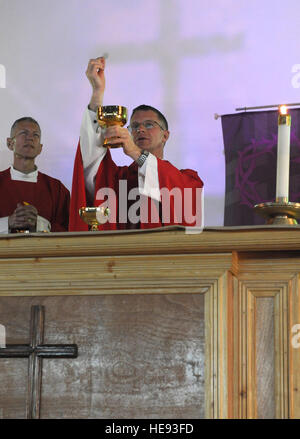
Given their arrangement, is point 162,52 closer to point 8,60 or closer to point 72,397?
point 8,60

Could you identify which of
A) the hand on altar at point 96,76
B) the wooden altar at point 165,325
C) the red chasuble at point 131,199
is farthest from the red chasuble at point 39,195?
the wooden altar at point 165,325

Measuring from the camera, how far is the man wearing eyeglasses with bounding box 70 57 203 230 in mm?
3248

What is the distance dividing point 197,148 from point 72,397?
3.06 m

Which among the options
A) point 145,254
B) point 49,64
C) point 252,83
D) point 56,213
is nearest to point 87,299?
point 145,254

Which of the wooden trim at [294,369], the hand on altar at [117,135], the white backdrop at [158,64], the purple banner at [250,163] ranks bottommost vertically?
the wooden trim at [294,369]

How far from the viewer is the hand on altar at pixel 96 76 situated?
3320 mm

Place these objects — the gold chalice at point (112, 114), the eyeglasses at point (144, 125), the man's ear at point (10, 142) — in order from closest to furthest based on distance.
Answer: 1. the gold chalice at point (112, 114)
2. the eyeglasses at point (144, 125)
3. the man's ear at point (10, 142)

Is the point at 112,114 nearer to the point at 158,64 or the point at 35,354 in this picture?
the point at 35,354

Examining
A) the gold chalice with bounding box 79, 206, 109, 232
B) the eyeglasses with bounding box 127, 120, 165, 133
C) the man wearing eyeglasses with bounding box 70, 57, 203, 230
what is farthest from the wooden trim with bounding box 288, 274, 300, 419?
the eyeglasses with bounding box 127, 120, 165, 133

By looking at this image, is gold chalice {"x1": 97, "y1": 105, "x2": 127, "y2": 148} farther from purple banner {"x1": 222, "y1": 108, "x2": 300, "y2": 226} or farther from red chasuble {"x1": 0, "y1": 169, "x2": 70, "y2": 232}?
purple banner {"x1": 222, "y1": 108, "x2": 300, "y2": 226}

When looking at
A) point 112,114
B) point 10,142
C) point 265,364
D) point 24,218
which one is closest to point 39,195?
point 10,142

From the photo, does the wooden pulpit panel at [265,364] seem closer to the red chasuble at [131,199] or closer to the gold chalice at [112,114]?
the gold chalice at [112,114]

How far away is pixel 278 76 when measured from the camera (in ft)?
15.1

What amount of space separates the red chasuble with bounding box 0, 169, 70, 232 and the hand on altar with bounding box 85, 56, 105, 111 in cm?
102
